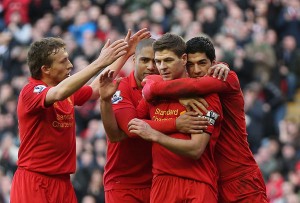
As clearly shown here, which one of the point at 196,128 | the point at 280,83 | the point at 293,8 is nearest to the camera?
the point at 196,128

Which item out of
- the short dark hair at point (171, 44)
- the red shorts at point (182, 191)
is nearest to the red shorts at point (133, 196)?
the red shorts at point (182, 191)

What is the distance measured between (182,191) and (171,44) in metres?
1.37

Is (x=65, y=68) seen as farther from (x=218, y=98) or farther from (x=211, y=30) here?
(x=211, y=30)

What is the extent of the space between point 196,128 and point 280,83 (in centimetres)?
1062

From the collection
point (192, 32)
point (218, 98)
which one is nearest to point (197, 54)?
point (218, 98)

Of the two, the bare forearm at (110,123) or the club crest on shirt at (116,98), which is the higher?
the club crest on shirt at (116,98)

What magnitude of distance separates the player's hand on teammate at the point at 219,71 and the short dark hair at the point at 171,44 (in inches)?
12.7

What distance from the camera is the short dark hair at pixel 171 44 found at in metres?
10.5

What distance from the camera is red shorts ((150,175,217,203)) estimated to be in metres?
10.3

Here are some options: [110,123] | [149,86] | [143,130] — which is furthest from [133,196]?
[149,86]

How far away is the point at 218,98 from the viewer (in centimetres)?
1058

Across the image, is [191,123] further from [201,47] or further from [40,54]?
[40,54]

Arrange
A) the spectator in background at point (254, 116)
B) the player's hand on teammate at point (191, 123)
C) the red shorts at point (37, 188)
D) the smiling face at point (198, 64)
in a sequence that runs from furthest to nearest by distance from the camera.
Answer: the spectator in background at point (254, 116)
the red shorts at point (37, 188)
the smiling face at point (198, 64)
the player's hand on teammate at point (191, 123)

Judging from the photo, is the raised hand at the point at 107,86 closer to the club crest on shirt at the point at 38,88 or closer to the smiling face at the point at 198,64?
the club crest on shirt at the point at 38,88
